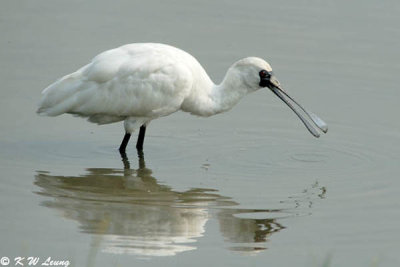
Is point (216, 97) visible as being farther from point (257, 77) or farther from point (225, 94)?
point (257, 77)

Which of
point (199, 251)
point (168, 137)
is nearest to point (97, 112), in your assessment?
point (168, 137)

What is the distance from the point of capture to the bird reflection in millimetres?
9742

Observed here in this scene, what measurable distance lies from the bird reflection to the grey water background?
23 millimetres

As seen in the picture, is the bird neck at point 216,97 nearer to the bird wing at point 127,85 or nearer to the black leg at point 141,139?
the bird wing at point 127,85

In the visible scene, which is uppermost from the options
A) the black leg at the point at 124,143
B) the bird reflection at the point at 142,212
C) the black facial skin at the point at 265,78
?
the black facial skin at the point at 265,78

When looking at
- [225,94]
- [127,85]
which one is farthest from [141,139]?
[225,94]

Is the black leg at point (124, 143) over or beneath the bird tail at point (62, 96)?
beneath

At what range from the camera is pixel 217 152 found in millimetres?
12969

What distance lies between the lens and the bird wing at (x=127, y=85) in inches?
486

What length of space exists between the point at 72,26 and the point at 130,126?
5.04m

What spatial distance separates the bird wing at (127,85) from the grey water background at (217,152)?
69cm

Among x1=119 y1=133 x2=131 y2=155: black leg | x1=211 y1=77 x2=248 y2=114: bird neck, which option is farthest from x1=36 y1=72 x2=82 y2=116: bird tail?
x1=211 y1=77 x2=248 y2=114: bird neck

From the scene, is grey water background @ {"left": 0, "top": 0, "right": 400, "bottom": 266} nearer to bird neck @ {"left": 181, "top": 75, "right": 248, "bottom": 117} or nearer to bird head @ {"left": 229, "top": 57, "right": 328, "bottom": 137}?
bird head @ {"left": 229, "top": 57, "right": 328, "bottom": 137}

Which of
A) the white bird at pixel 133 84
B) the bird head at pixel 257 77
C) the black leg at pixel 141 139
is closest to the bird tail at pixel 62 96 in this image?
the white bird at pixel 133 84
